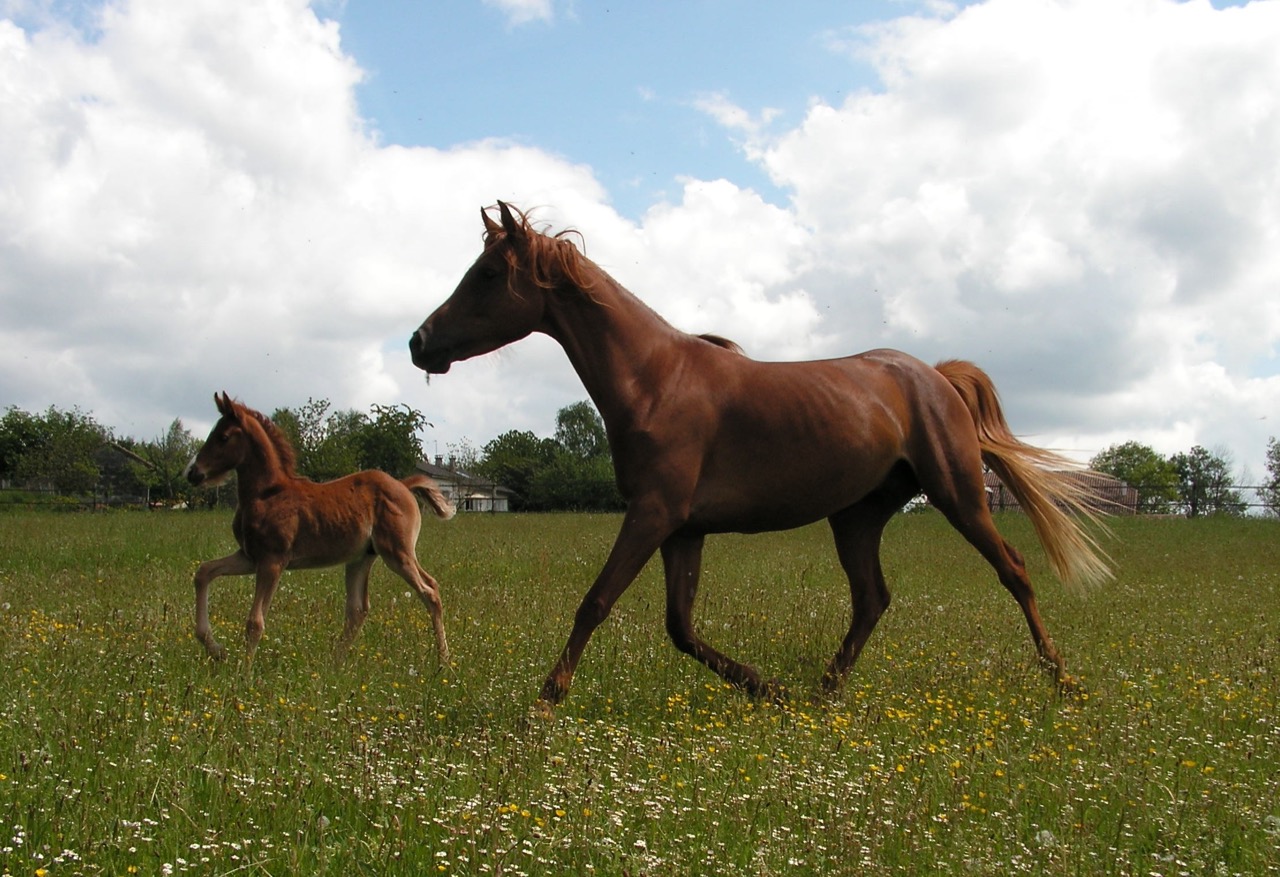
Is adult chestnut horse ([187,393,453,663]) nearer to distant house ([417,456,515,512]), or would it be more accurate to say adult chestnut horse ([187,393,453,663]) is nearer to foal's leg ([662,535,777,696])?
foal's leg ([662,535,777,696])

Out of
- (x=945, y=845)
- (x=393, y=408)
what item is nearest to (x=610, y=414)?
(x=945, y=845)

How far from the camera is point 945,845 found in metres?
3.51

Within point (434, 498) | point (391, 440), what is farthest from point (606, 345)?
point (391, 440)

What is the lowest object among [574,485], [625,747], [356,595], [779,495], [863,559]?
[625,747]

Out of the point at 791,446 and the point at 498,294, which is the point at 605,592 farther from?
the point at 498,294

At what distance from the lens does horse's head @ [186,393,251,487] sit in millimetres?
8055

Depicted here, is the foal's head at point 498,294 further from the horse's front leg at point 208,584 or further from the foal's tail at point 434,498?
the foal's tail at point 434,498

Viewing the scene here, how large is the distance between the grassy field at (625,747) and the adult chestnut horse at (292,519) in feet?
1.63

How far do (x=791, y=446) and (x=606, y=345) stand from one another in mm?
1205

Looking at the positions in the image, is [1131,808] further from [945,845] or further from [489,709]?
[489,709]

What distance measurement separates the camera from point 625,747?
14.8 ft

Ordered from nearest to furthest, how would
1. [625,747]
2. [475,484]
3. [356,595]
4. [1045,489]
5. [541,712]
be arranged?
[625,747] < [541,712] < [1045,489] < [356,595] < [475,484]

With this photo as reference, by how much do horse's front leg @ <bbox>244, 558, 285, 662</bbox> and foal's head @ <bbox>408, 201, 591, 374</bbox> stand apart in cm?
265

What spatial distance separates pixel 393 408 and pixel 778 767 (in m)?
34.4
